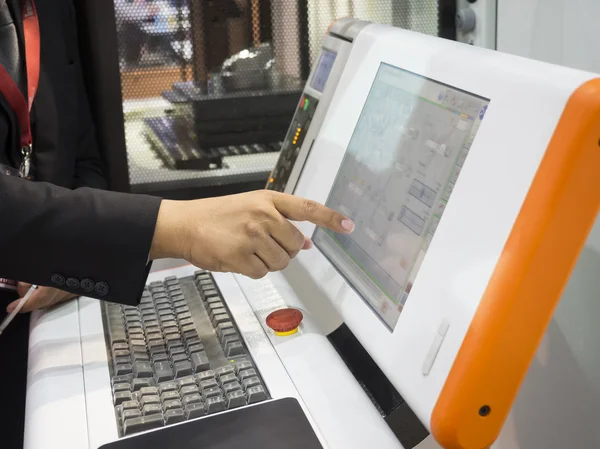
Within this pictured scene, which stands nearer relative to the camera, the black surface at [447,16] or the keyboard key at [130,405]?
the keyboard key at [130,405]

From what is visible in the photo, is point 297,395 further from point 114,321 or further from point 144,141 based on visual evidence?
point 144,141

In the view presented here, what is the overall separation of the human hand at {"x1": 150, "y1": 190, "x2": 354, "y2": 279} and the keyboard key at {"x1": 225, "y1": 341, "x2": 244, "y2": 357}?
89mm

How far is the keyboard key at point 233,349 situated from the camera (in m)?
0.84

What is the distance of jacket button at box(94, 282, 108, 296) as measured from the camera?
0.89 meters

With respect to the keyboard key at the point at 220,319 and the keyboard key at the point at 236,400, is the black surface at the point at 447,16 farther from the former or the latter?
the keyboard key at the point at 236,400

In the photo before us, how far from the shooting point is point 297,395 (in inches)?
29.7

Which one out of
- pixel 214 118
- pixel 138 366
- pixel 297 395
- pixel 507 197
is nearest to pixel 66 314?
pixel 138 366

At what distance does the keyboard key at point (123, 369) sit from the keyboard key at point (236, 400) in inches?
5.8

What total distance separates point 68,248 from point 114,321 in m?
0.13

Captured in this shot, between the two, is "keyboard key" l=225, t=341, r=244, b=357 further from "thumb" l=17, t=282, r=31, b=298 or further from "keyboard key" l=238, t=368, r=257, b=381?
"thumb" l=17, t=282, r=31, b=298

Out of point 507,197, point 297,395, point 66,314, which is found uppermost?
point 507,197

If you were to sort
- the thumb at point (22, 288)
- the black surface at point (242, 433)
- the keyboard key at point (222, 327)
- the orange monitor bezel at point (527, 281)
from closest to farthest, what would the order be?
1. the orange monitor bezel at point (527, 281)
2. the black surface at point (242, 433)
3. the keyboard key at point (222, 327)
4. the thumb at point (22, 288)

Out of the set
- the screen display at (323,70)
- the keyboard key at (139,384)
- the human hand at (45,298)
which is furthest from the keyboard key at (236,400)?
the screen display at (323,70)

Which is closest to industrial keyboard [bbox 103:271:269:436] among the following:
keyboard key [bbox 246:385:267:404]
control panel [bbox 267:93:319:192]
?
keyboard key [bbox 246:385:267:404]
